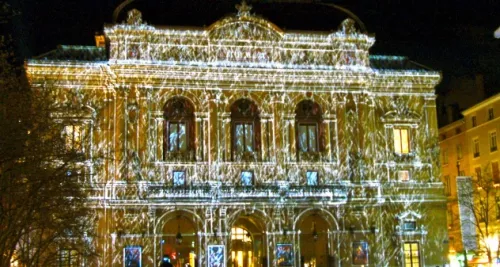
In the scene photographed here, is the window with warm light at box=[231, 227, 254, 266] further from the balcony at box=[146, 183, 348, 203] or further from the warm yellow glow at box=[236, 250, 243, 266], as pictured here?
the balcony at box=[146, 183, 348, 203]

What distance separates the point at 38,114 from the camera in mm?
27188

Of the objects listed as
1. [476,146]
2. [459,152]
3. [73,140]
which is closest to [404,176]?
[476,146]

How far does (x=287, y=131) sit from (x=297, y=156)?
180 cm

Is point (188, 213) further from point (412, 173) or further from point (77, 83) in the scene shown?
point (412, 173)

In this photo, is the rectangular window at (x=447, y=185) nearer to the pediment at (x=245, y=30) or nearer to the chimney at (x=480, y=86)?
the chimney at (x=480, y=86)

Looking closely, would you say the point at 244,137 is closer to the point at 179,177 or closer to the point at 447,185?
the point at 179,177

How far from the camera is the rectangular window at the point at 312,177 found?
50.7 m

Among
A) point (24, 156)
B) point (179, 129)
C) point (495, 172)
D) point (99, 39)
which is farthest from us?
point (495, 172)

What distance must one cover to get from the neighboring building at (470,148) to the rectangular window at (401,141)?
438 inches

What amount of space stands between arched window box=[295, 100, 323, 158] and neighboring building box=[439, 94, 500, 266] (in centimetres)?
1689

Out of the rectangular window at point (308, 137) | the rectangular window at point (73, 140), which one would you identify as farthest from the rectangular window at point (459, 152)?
the rectangular window at point (73, 140)

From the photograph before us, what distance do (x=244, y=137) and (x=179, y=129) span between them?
14.2ft

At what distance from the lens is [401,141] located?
175 ft

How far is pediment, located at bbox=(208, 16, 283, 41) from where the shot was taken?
51.1 m
